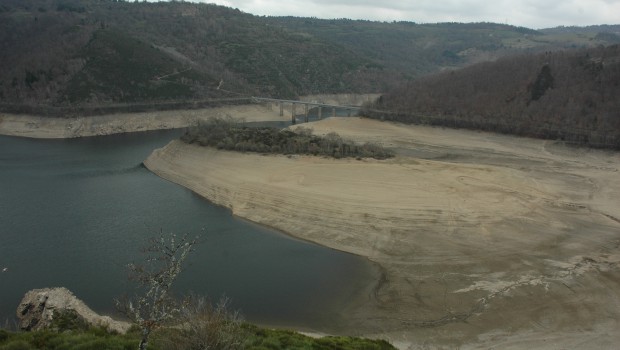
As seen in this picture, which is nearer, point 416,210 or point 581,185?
point 416,210

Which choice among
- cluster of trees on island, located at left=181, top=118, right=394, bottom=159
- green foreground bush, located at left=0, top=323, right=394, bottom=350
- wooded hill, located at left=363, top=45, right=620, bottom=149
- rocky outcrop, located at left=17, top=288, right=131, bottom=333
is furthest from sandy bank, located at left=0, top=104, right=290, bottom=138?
green foreground bush, located at left=0, top=323, right=394, bottom=350

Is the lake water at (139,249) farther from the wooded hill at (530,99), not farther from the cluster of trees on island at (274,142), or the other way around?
the wooded hill at (530,99)

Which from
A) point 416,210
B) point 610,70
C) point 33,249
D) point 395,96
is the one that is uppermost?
point 610,70

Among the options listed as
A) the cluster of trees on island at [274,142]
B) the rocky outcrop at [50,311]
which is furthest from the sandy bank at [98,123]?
the rocky outcrop at [50,311]

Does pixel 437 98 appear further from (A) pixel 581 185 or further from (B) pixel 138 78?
(B) pixel 138 78

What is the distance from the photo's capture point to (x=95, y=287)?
2452 cm

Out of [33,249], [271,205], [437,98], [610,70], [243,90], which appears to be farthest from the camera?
[243,90]

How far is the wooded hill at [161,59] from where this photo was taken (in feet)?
269

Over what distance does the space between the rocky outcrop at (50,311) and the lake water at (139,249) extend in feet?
6.10

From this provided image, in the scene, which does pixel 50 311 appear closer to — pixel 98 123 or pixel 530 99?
pixel 98 123

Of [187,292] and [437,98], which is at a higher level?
[437,98]

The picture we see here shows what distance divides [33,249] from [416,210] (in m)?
23.5

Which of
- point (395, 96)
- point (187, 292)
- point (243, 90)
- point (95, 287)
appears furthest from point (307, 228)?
point (243, 90)

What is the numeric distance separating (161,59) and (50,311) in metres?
85.1
